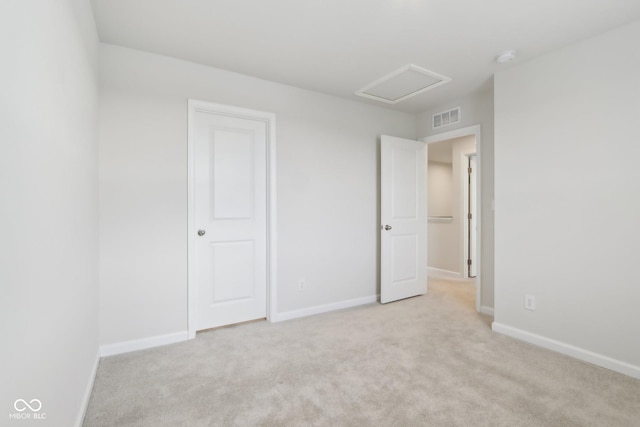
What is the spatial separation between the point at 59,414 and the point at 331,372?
1.46m

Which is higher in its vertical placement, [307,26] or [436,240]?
[307,26]

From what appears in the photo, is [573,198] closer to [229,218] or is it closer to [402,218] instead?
[402,218]

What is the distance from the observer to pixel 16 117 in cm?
84

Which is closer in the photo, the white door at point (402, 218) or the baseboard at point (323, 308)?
the baseboard at point (323, 308)

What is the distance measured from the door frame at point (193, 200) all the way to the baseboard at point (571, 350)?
2.19 metres

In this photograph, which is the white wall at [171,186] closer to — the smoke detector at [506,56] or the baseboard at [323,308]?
the baseboard at [323,308]

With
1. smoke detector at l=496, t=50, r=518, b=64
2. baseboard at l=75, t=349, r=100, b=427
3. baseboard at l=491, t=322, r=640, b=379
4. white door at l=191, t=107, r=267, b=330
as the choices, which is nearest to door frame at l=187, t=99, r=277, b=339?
white door at l=191, t=107, r=267, b=330

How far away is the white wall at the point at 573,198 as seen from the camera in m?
2.10

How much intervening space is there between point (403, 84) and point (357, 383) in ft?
9.15

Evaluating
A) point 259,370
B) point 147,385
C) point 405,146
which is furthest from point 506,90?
point 147,385

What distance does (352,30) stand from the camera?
2.20m

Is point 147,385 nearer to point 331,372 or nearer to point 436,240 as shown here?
point 331,372
